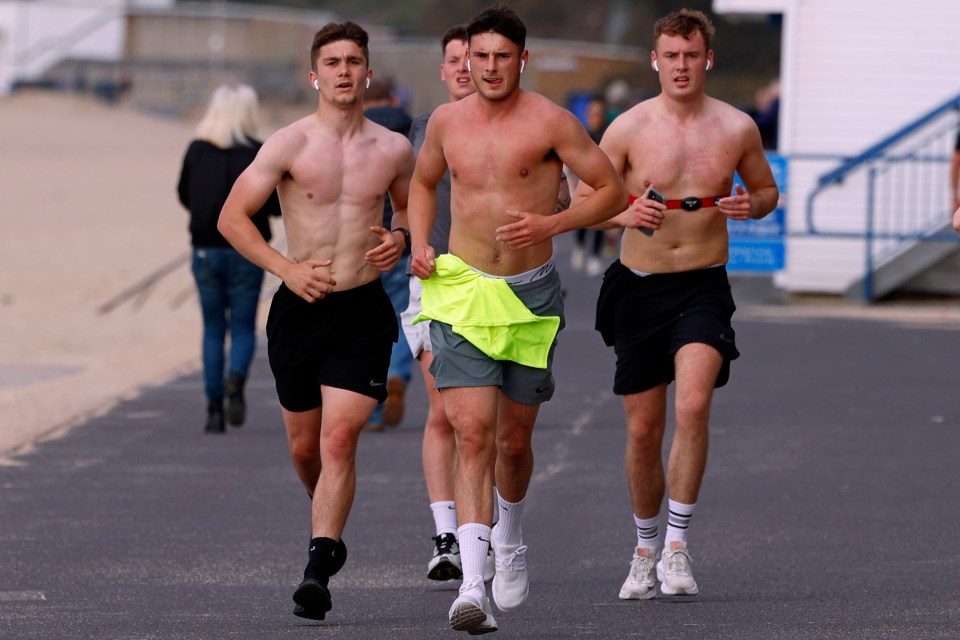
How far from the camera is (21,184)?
130 feet

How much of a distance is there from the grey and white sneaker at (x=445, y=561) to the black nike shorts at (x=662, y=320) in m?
0.90

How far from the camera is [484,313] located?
6488 mm

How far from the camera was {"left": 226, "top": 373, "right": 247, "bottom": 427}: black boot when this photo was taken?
11.5 m

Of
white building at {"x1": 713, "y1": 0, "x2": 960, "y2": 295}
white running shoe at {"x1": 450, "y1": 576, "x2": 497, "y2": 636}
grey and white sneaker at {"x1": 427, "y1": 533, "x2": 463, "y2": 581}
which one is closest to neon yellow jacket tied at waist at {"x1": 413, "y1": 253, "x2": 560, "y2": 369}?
white running shoe at {"x1": 450, "y1": 576, "x2": 497, "y2": 636}

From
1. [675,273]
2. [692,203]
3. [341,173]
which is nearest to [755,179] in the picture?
[692,203]

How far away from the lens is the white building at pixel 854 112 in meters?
19.9

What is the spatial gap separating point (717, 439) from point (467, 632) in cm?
516

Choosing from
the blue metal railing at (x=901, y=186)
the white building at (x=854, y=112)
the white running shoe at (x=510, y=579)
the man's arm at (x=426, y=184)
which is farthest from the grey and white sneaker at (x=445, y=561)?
the white building at (x=854, y=112)

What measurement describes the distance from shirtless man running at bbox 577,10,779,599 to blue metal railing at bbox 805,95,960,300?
12.4 meters

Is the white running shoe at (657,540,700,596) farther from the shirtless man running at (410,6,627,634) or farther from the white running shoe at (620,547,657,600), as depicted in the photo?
the shirtless man running at (410,6,627,634)

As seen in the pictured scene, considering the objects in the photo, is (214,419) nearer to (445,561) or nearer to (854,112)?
(445,561)

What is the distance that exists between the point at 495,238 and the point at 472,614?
137cm

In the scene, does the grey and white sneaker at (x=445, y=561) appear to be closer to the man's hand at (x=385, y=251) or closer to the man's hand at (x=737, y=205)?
the man's hand at (x=385, y=251)

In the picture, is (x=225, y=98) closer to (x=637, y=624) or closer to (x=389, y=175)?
(x=389, y=175)
